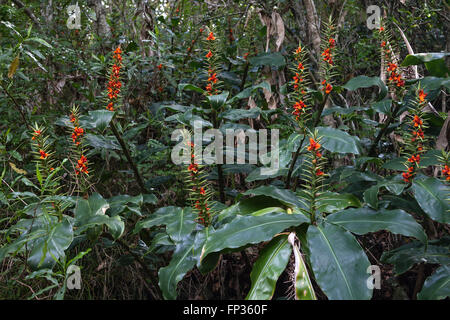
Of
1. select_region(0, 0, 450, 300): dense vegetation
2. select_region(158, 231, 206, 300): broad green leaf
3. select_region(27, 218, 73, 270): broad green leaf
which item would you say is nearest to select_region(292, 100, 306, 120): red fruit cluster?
select_region(0, 0, 450, 300): dense vegetation

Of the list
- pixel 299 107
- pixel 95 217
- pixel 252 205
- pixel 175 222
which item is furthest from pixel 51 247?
pixel 299 107

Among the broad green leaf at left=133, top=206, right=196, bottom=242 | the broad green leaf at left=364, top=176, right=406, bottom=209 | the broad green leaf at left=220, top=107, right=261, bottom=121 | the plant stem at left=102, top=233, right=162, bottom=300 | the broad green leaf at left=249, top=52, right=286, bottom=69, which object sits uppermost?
the broad green leaf at left=249, top=52, right=286, bottom=69

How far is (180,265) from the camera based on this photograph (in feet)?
5.56

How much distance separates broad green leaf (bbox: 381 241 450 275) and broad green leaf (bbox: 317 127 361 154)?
22.1 inches

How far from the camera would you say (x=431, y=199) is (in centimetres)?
163

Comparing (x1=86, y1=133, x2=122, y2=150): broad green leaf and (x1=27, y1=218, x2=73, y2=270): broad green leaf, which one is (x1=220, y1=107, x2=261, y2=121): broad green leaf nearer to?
(x1=86, y1=133, x2=122, y2=150): broad green leaf

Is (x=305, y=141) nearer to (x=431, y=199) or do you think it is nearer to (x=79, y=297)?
(x=431, y=199)

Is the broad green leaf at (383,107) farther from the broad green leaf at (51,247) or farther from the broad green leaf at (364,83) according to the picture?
the broad green leaf at (51,247)

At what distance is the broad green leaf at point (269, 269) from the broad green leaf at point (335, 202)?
0.26 metres

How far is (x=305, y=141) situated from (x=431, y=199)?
66 cm

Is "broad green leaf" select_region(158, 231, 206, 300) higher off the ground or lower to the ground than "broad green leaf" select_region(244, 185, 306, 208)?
lower

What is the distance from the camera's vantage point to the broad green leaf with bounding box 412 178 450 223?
159 cm

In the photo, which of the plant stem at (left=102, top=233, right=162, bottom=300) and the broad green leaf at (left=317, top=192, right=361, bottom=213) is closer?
the broad green leaf at (left=317, top=192, right=361, bottom=213)

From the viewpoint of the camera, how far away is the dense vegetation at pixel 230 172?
1.54 m
